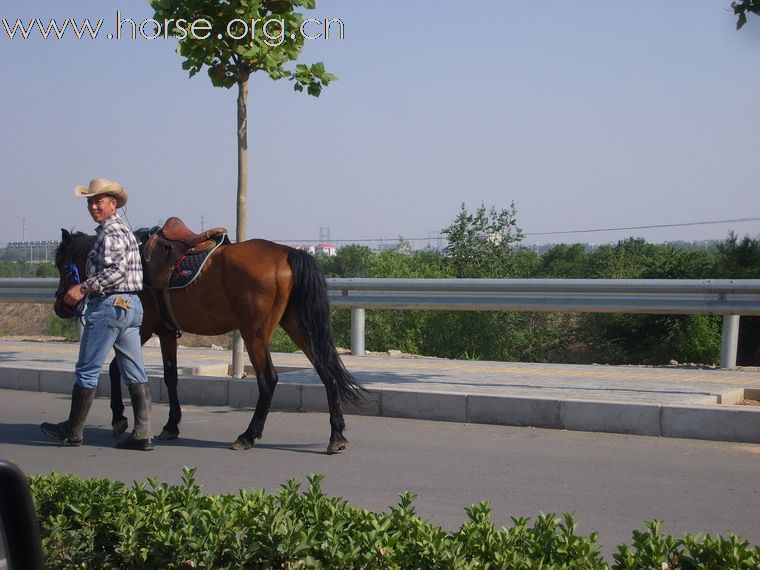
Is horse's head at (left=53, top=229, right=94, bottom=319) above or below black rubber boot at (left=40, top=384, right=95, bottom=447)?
above

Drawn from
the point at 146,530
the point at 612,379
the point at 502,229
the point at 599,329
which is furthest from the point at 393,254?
the point at 146,530

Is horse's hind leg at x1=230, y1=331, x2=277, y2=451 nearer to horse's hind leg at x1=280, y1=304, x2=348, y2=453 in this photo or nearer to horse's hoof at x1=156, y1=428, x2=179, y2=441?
horse's hind leg at x1=280, y1=304, x2=348, y2=453

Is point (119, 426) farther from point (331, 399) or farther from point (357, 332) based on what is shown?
A: point (357, 332)

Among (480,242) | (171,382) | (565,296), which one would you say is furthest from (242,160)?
(480,242)

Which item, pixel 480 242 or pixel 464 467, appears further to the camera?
pixel 480 242

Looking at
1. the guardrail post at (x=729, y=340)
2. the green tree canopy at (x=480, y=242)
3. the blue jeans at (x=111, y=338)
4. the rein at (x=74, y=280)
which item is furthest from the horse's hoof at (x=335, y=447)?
the green tree canopy at (x=480, y=242)

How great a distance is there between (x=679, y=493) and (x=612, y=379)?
4.09 metres

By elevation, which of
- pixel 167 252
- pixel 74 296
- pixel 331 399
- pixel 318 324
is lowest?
pixel 331 399

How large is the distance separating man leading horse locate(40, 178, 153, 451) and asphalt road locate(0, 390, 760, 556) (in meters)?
0.30

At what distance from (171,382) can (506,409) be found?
115 inches

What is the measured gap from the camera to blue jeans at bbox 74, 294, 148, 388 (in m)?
7.75

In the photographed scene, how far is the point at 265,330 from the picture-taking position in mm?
8086

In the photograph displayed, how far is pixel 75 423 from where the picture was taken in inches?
315

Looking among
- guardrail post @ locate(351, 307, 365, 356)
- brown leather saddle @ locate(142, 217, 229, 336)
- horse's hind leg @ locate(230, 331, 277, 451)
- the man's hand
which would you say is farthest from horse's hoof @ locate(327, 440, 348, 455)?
guardrail post @ locate(351, 307, 365, 356)
